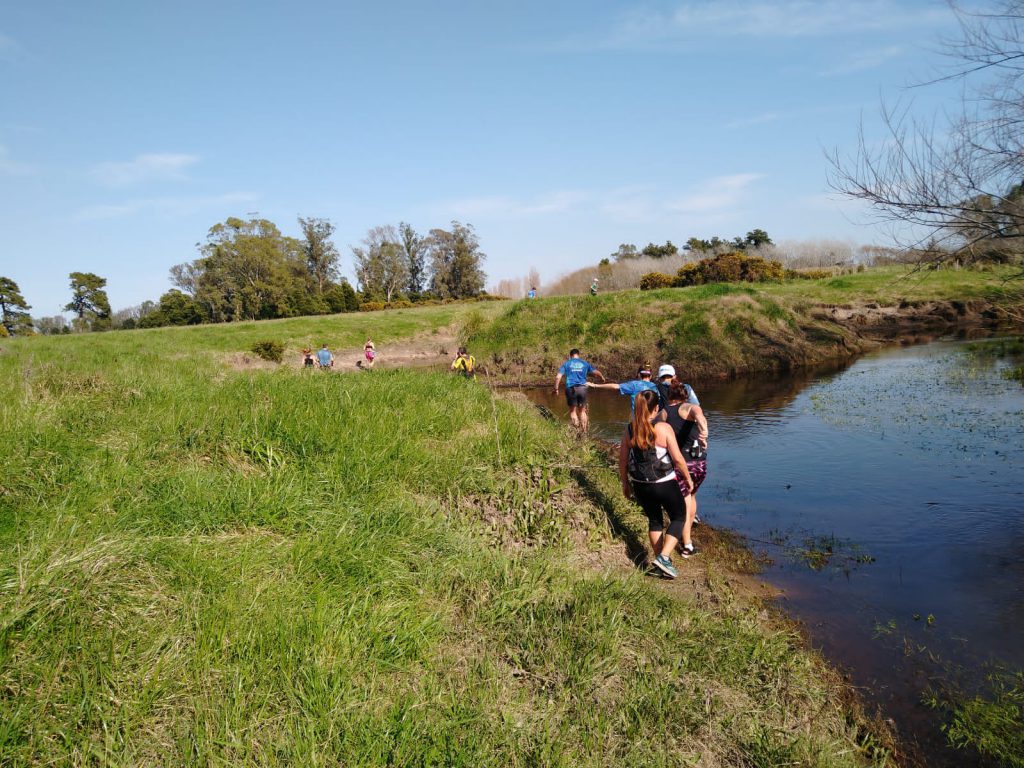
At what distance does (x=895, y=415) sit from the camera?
13148mm

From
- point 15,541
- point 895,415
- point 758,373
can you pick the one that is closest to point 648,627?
point 15,541

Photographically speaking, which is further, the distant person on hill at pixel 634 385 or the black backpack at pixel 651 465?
the distant person on hill at pixel 634 385

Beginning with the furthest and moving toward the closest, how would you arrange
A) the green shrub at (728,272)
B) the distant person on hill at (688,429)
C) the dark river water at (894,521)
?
the green shrub at (728,272)
the distant person on hill at (688,429)
the dark river water at (894,521)

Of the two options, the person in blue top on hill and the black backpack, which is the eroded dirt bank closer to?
the person in blue top on hill

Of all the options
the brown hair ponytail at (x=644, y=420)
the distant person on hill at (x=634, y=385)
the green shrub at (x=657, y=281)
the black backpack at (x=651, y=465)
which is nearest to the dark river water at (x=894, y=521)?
the black backpack at (x=651, y=465)

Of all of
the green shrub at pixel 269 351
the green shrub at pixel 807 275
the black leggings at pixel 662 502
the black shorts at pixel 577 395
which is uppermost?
the green shrub at pixel 807 275

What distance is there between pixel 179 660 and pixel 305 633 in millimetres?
655

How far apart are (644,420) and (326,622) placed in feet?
12.1

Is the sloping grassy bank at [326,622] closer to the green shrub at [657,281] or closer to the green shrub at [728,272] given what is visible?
the green shrub at [657,281]

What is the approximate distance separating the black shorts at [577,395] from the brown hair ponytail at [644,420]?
618 cm

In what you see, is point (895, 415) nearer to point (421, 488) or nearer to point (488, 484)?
point (488, 484)

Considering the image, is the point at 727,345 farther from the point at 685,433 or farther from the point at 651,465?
the point at 651,465

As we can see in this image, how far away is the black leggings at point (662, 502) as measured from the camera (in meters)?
6.03

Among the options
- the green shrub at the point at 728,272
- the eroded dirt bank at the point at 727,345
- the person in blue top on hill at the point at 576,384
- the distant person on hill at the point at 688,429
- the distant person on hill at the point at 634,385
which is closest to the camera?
the distant person on hill at the point at 688,429
